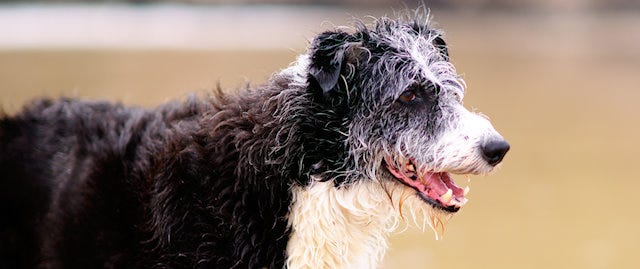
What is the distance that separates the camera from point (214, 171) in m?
4.21

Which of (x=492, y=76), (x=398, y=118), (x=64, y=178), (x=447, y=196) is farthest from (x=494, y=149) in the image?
(x=492, y=76)

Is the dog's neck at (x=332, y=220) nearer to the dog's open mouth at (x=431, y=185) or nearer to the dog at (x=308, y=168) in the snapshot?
the dog at (x=308, y=168)

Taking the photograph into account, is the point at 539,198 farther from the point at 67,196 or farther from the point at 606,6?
the point at 606,6

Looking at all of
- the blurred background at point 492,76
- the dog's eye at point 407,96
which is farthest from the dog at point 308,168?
the blurred background at point 492,76

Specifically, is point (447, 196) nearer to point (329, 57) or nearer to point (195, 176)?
point (329, 57)

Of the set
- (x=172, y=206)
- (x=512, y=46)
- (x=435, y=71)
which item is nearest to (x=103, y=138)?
(x=172, y=206)

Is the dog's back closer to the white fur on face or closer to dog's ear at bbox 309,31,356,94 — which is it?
the white fur on face

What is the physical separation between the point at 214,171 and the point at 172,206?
0.82 feet

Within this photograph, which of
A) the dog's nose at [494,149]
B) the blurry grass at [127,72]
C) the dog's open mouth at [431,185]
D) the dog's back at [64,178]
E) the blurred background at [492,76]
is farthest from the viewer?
the blurry grass at [127,72]

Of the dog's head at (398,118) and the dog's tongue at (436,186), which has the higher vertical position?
the dog's head at (398,118)

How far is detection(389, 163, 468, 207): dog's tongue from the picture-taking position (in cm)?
413

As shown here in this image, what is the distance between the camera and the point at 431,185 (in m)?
4.19

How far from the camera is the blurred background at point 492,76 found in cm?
788

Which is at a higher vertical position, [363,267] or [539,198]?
[363,267]
